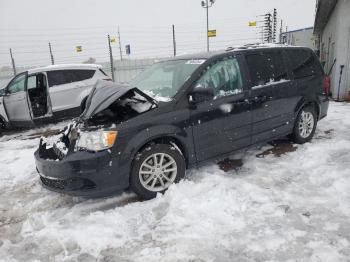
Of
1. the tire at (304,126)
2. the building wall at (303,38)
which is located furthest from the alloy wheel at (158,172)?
the building wall at (303,38)

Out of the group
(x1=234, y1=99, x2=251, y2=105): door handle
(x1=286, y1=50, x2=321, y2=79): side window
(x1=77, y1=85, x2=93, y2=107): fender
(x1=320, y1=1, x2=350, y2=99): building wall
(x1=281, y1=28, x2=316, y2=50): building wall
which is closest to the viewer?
(x1=234, y1=99, x2=251, y2=105): door handle

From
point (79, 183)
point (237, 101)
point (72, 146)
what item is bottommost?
point (79, 183)

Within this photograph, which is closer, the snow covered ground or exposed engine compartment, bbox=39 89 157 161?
the snow covered ground

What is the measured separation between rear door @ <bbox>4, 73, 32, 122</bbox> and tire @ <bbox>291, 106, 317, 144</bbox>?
6.78 metres

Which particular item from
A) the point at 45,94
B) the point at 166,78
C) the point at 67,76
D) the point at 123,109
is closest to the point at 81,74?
the point at 67,76

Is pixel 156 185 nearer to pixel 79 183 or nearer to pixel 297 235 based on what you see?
pixel 79 183

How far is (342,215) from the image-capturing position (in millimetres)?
3170

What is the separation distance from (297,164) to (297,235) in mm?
1852

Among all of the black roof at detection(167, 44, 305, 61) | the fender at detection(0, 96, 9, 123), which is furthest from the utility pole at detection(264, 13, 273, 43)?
the black roof at detection(167, 44, 305, 61)

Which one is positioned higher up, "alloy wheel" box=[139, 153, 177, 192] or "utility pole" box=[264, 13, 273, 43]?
"utility pole" box=[264, 13, 273, 43]

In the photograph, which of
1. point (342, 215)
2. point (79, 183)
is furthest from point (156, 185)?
point (342, 215)

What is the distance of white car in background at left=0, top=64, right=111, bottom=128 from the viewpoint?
8320mm

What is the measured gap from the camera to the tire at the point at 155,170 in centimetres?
363

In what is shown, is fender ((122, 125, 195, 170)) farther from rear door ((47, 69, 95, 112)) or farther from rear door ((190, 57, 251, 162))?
rear door ((47, 69, 95, 112))
